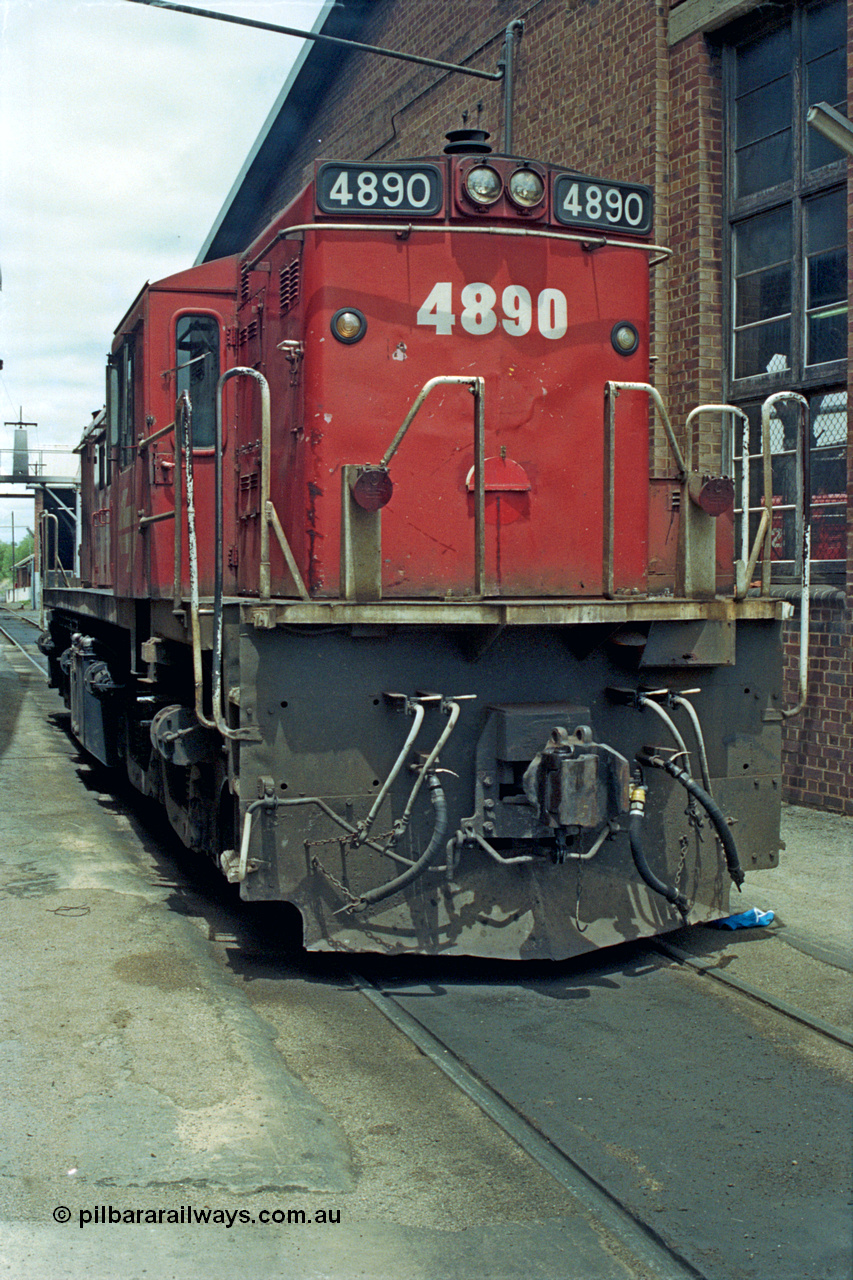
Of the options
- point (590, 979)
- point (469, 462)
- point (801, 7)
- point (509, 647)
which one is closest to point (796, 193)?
point (801, 7)

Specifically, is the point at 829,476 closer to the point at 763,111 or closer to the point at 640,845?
the point at 763,111

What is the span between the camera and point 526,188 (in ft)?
17.1

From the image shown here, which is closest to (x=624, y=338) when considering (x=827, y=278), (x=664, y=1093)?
(x=664, y=1093)

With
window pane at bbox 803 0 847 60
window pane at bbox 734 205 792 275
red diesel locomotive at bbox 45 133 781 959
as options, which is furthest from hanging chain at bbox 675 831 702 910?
window pane at bbox 803 0 847 60

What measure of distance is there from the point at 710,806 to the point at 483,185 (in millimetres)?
2846

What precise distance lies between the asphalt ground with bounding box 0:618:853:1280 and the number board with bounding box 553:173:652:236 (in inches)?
131

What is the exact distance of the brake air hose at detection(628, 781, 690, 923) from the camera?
4.78 m

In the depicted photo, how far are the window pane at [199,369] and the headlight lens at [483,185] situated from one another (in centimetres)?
184

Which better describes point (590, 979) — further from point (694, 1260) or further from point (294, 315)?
point (294, 315)

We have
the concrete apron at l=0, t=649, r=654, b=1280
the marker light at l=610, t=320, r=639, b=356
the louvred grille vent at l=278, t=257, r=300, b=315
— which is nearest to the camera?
the concrete apron at l=0, t=649, r=654, b=1280

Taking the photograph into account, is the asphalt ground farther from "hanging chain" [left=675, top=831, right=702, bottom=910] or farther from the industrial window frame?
the industrial window frame

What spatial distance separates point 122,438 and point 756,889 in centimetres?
471

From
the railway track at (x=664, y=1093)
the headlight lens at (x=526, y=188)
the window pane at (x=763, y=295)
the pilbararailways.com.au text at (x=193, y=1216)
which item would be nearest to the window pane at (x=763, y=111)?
the window pane at (x=763, y=295)

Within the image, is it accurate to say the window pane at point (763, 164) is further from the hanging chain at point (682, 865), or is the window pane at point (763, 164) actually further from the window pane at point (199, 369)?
the hanging chain at point (682, 865)
